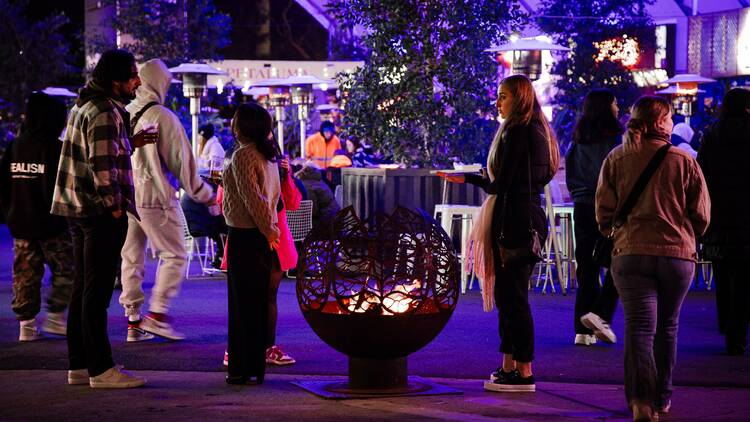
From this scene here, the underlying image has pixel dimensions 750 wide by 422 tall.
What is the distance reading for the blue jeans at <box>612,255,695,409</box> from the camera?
6242 mm

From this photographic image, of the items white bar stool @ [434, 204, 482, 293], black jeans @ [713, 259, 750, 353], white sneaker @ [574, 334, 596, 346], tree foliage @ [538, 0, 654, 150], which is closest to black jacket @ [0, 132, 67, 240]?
white sneaker @ [574, 334, 596, 346]

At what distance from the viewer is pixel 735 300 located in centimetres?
881

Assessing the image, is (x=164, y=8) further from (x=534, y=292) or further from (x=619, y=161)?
(x=619, y=161)

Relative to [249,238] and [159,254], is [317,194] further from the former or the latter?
[249,238]

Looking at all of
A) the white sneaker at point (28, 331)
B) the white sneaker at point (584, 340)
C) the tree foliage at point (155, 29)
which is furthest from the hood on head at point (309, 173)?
the tree foliage at point (155, 29)

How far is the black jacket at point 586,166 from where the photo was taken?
902 cm

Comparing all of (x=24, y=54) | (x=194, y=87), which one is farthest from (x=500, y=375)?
(x=24, y=54)

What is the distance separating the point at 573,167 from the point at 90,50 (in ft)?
69.8

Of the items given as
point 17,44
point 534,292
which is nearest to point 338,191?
point 534,292

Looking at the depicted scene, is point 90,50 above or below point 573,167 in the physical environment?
above

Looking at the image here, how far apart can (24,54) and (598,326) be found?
27849 millimetres

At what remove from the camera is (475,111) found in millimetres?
14664

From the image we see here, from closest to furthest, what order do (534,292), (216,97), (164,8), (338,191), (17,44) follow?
(534,292), (338,191), (164,8), (216,97), (17,44)

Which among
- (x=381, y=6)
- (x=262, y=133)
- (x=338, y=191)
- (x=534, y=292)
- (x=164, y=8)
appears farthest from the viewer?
(x=164, y=8)
